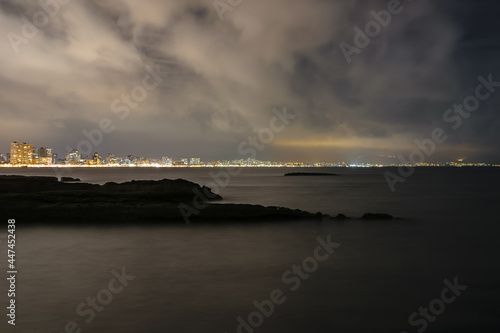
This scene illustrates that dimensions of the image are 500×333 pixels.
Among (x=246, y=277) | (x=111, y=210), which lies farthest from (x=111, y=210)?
(x=246, y=277)

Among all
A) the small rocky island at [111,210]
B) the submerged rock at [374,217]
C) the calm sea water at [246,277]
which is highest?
the small rocky island at [111,210]

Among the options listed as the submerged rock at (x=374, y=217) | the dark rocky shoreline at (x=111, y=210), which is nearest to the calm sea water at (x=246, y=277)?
the dark rocky shoreline at (x=111, y=210)

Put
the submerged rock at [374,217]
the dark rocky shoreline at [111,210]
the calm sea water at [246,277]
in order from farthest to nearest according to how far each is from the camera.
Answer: the submerged rock at [374,217]
the dark rocky shoreline at [111,210]
the calm sea water at [246,277]

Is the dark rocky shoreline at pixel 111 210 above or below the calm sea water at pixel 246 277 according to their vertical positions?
above

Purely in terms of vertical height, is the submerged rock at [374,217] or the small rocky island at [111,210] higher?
the small rocky island at [111,210]

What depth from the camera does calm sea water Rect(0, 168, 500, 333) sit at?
29.6ft

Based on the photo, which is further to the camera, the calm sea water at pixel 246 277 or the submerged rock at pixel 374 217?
the submerged rock at pixel 374 217

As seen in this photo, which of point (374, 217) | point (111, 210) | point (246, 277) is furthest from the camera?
point (374, 217)

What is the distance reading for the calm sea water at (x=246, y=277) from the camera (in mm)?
9031

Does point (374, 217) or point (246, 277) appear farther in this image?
point (374, 217)

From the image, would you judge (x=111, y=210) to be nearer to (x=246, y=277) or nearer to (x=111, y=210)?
(x=111, y=210)

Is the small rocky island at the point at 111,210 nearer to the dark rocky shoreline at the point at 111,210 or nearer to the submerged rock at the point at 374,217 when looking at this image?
the dark rocky shoreline at the point at 111,210

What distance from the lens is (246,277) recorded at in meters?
12.5

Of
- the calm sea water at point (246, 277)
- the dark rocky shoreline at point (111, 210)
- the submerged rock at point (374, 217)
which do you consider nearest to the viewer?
the calm sea water at point (246, 277)
